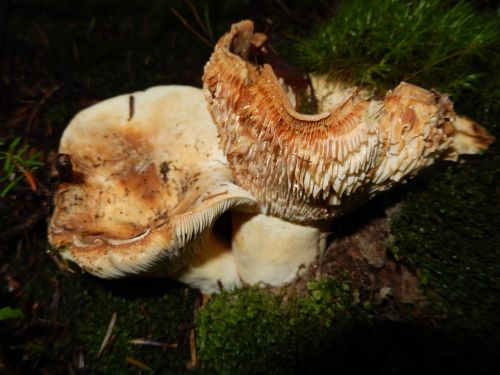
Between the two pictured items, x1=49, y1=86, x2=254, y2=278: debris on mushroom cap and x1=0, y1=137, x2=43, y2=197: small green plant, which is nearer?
x1=49, y1=86, x2=254, y2=278: debris on mushroom cap

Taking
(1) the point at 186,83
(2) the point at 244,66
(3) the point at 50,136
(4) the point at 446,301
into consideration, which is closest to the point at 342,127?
(2) the point at 244,66

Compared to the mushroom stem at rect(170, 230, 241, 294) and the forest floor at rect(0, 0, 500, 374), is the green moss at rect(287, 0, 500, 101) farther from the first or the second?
the mushroom stem at rect(170, 230, 241, 294)

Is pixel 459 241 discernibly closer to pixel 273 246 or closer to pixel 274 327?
pixel 273 246

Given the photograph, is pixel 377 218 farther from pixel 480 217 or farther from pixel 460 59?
pixel 460 59

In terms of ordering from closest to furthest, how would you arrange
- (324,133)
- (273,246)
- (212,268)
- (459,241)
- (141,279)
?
(324,133) < (459,241) < (273,246) < (212,268) < (141,279)

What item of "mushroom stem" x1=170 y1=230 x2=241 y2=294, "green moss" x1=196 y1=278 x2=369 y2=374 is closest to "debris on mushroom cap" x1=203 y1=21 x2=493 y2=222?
"green moss" x1=196 y1=278 x2=369 y2=374

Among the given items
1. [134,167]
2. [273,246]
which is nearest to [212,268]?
[273,246]
